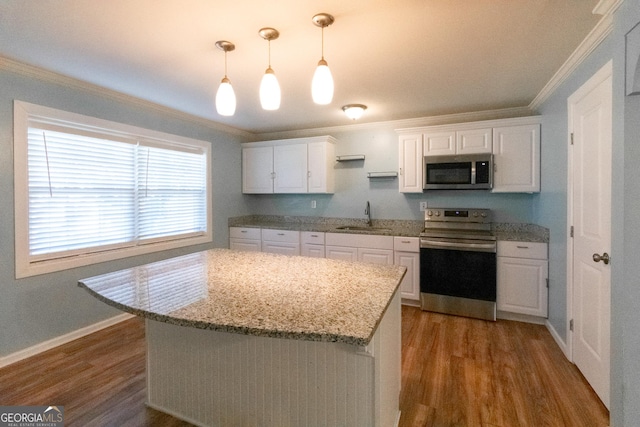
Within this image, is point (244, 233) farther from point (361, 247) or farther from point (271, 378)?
point (271, 378)

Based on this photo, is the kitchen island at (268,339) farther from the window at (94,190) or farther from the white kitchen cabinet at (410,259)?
the white kitchen cabinet at (410,259)

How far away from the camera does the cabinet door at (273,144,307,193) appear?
4.24 m

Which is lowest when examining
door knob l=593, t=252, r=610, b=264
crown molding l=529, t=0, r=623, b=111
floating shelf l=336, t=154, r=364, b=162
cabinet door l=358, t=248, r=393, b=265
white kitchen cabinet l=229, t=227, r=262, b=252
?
cabinet door l=358, t=248, r=393, b=265

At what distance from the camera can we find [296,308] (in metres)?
1.16

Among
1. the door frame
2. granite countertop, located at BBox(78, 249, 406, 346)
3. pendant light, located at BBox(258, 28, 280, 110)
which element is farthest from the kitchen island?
the door frame

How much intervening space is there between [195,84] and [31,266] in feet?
6.64

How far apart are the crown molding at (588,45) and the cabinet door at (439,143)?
89 centimetres

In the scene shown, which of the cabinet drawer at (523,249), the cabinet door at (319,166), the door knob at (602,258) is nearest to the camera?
the door knob at (602,258)

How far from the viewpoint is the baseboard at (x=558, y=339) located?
93.1 inches

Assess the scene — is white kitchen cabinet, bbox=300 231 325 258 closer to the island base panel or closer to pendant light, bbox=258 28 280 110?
the island base panel

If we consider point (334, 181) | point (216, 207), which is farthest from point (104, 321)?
point (334, 181)

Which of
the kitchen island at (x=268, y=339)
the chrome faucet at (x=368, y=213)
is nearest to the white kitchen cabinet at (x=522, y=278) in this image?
the chrome faucet at (x=368, y=213)

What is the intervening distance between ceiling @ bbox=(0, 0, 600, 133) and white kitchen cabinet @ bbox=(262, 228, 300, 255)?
1821 mm

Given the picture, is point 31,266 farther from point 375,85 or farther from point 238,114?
point 375,85
